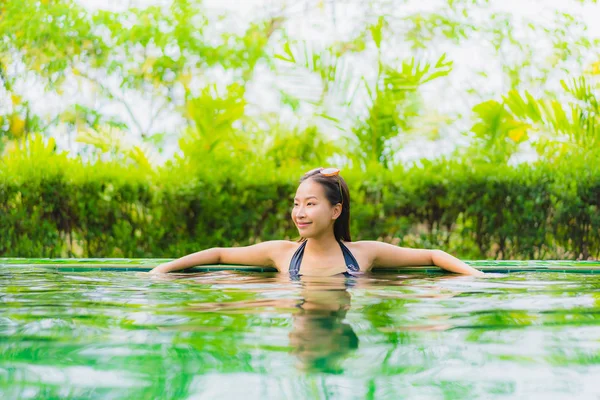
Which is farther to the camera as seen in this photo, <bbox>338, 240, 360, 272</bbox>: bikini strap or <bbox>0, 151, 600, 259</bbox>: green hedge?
<bbox>0, 151, 600, 259</bbox>: green hedge

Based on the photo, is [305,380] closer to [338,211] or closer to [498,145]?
[338,211]

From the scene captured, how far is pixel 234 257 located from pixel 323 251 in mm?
722

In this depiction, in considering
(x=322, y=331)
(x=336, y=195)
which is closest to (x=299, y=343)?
(x=322, y=331)

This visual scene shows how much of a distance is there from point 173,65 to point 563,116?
9921mm

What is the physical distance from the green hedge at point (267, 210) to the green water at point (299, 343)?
156 inches

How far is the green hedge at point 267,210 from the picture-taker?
25.0 ft

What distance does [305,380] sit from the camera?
1618mm

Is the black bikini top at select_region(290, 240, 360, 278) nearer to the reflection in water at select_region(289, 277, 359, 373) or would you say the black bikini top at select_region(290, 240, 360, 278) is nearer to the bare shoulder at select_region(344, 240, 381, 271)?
the bare shoulder at select_region(344, 240, 381, 271)

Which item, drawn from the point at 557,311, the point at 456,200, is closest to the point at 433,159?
the point at 456,200

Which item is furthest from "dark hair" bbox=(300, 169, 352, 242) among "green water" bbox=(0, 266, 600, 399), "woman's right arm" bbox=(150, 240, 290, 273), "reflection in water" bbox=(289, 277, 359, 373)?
"reflection in water" bbox=(289, 277, 359, 373)

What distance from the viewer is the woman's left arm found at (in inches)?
185

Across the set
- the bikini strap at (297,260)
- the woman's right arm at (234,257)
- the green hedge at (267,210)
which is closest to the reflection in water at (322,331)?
the bikini strap at (297,260)

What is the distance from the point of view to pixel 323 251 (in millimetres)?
4539

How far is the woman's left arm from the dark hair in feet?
0.67
